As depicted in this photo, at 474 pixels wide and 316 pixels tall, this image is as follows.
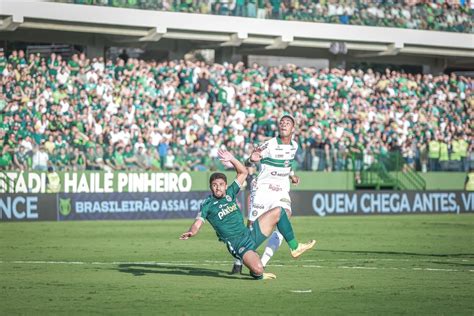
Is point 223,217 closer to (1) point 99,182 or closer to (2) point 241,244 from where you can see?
(2) point 241,244

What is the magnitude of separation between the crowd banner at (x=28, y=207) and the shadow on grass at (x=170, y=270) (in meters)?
15.6

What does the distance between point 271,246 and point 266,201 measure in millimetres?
855

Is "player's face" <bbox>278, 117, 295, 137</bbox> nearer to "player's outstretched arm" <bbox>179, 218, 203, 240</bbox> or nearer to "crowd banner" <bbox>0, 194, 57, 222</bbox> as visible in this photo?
"player's outstretched arm" <bbox>179, 218, 203, 240</bbox>

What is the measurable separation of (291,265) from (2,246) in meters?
7.91

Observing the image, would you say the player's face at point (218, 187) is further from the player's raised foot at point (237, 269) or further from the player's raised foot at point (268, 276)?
the player's raised foot at point (237, 269)

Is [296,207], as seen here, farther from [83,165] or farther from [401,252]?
[401,252]

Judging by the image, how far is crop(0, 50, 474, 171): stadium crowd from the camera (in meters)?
36.2

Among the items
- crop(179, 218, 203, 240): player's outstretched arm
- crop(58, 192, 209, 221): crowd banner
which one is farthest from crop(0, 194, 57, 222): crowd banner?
crop(179, 218, 203, 240): player's outstretched arm

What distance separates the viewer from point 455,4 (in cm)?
5222

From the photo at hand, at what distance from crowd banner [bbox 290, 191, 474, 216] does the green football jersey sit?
23.8 metres

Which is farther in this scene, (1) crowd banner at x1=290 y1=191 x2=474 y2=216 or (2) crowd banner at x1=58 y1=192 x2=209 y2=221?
(1) crowd banner at x1=290 y1=191 x2=474 y2=216

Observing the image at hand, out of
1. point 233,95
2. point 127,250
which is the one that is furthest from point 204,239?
point 233,95

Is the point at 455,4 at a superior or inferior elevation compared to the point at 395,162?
superior

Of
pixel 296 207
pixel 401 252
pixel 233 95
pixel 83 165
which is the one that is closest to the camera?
pixel 401 252
